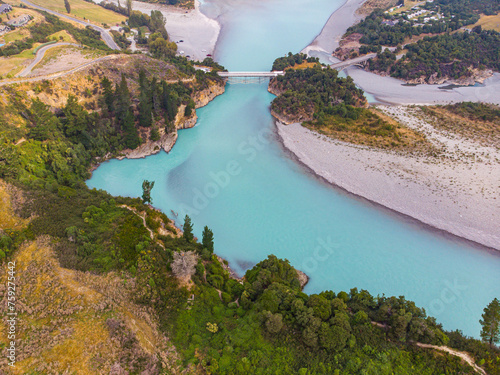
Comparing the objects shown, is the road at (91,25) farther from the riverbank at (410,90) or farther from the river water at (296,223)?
the riverbank at (410,90)

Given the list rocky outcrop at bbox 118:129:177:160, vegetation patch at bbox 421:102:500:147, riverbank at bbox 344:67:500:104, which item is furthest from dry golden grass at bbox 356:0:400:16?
rocky outcrop at bbox 118:129:177:160

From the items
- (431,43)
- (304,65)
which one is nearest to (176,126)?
(304,65)

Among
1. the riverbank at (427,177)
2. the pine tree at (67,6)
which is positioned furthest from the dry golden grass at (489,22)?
the pine tree at (67,6)

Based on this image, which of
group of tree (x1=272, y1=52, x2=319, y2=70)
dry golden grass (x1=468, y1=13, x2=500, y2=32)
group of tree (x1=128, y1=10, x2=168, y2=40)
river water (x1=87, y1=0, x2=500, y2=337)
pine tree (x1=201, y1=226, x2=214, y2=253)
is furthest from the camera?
dry golden grass (x1=468, y1=13, x2=500, y2=32)

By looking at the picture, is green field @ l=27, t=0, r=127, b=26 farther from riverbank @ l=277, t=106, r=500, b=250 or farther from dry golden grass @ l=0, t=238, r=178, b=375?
dry golden grass @ l=0, t=238, r=178, b=375

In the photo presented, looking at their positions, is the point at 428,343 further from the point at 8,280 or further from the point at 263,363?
the point at 8,280

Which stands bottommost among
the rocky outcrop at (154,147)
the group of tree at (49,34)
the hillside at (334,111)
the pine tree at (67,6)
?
the rocky outcrop at (154,147)
